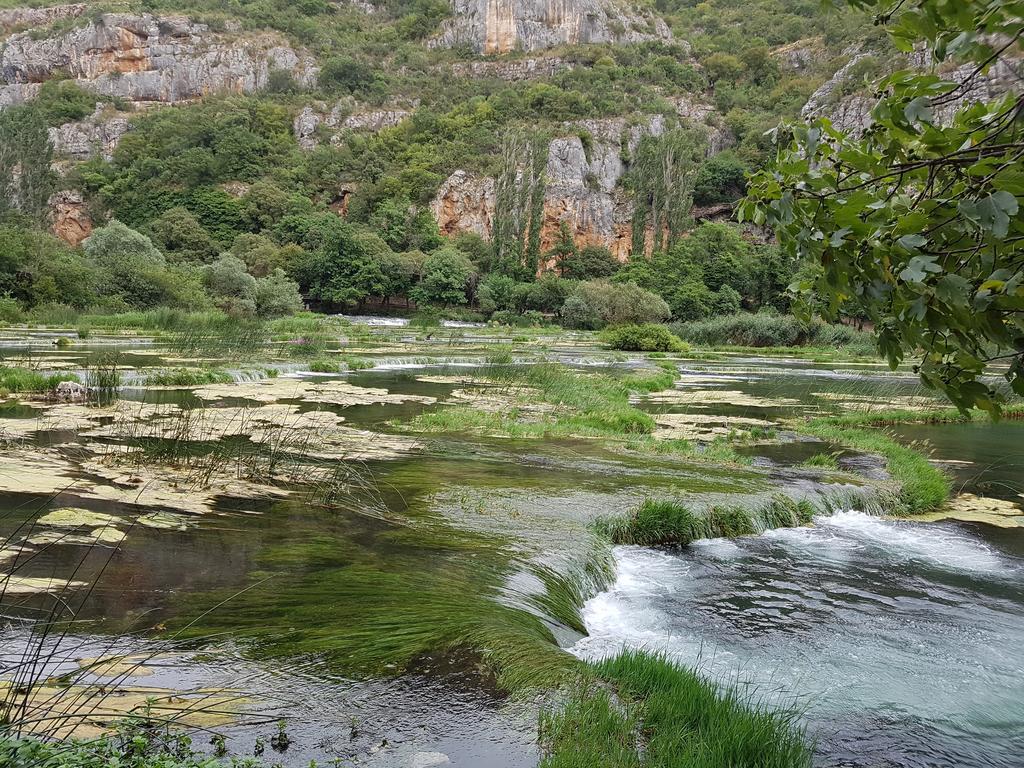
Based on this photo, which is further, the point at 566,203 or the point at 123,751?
the point at 566,203

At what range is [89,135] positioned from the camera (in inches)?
3846

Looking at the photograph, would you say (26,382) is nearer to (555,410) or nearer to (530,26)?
(555,410)

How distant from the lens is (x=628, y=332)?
40594 mm

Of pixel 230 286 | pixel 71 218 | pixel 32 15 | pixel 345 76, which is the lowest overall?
pixel 230 286

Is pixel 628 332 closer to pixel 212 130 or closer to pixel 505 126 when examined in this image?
pixel 505 126

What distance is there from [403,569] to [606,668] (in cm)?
195

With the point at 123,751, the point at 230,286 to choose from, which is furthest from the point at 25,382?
the point at 230,286

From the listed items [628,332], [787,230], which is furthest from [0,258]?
[787,230]

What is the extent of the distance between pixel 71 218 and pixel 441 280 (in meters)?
52.8

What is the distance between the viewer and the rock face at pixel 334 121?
3879 inches

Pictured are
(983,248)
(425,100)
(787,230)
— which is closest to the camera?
(983,248)

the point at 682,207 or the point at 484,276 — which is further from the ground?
the point at 682,207

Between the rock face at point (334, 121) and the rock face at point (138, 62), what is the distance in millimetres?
15992

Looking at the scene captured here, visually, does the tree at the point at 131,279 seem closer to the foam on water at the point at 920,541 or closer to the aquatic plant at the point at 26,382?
the aquatic plant at the point at 26,382
